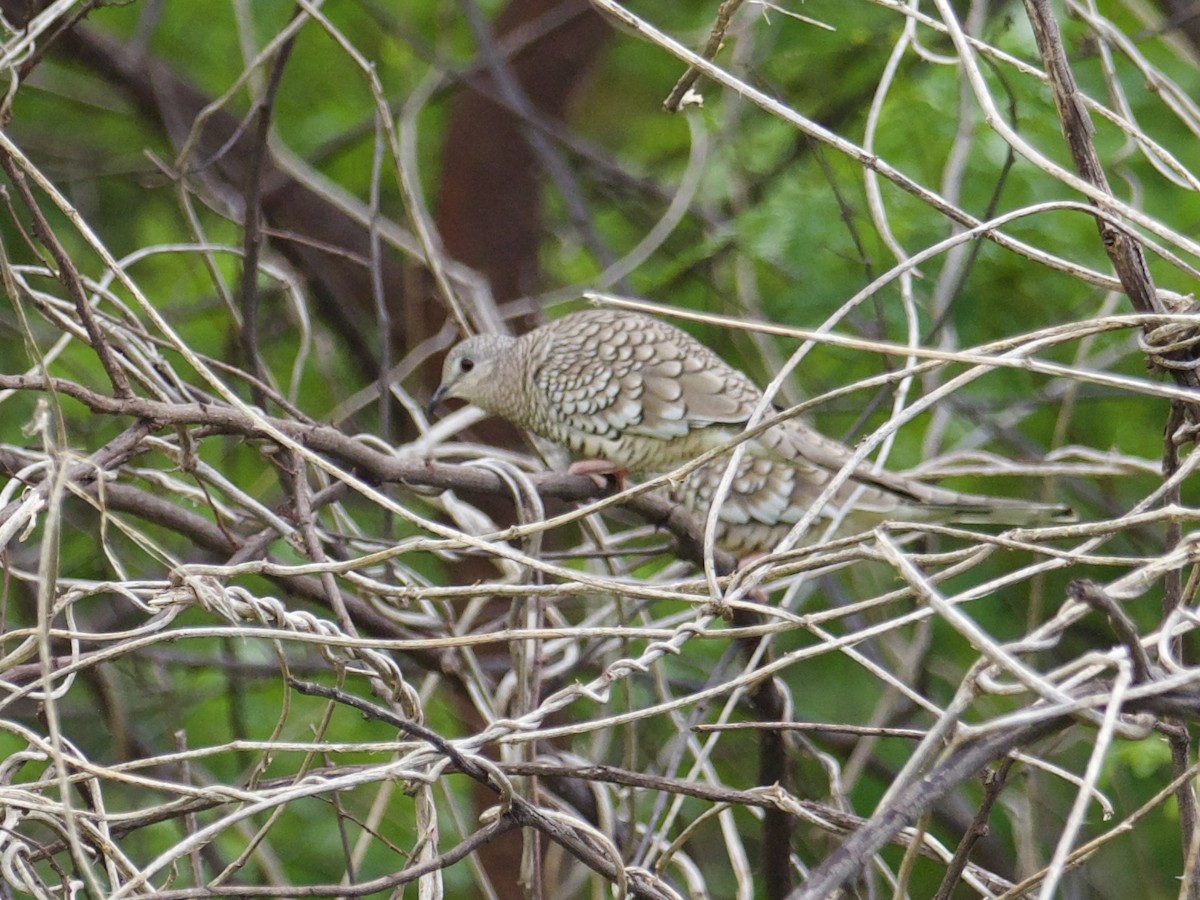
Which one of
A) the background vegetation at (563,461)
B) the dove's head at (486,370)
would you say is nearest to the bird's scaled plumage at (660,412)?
the dove's head at (486,370)

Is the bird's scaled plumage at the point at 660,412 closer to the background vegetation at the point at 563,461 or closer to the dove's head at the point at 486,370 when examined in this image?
the dove's head at the point at 486,370

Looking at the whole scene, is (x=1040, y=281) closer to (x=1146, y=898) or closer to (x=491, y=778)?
(x=1146, y=898)

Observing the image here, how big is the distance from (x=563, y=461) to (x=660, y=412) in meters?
0.81

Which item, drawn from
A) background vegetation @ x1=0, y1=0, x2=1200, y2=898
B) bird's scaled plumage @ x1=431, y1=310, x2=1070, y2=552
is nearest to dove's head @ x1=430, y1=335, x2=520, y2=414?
bird's scaled plumage @ x1=431, y1=310, x2=1070, y2=552

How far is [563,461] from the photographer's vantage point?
4039mm

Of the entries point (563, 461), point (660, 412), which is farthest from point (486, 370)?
point (660, 412)

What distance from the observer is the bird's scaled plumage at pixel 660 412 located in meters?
3.25

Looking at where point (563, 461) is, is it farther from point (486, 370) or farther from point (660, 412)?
point (660, 412)

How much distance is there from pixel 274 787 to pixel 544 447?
99.4 inches

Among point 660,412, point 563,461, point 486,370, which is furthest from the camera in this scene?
point 563,461

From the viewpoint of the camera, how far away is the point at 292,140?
15.5 feet

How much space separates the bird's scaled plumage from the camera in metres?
3.25

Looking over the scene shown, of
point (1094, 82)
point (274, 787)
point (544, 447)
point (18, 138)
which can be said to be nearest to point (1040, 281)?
point (1094, 82)

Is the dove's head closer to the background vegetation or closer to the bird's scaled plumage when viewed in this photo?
the bird's scaled plumage
